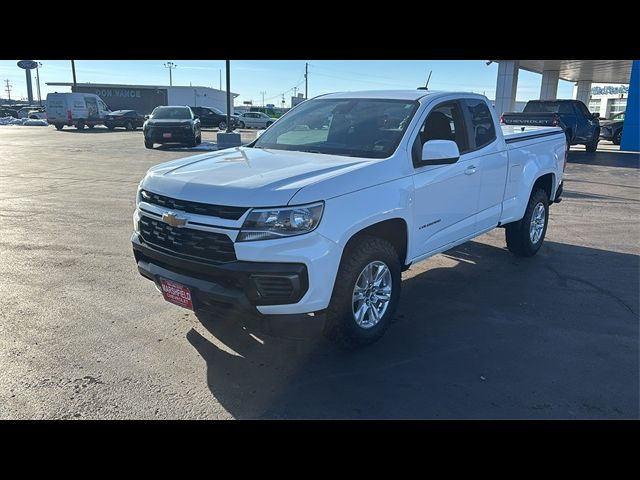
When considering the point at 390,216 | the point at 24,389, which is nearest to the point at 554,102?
the point at 390,216

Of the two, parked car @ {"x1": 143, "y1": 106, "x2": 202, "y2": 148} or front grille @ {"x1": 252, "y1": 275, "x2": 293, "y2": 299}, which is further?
parked car @ {"x1": 143, "y1": 106, "x2": 202, "y2": 148}

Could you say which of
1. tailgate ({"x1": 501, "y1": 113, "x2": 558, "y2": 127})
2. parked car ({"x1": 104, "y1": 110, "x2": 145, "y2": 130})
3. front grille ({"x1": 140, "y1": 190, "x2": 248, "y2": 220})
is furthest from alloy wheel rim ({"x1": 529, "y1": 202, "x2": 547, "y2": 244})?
parked car ({"x1": 104, "y1": 110, "x2": 145, "y2": 130})

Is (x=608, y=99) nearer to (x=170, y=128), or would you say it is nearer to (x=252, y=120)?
(x=252, y=120)

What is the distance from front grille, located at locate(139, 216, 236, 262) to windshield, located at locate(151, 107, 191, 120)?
17.9 m

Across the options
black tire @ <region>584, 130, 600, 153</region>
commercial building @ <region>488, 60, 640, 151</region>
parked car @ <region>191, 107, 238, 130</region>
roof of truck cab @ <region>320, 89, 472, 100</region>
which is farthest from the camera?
parked car @ <region>191, 107, 238, 130</region>

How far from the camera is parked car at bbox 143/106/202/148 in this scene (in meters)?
20.2

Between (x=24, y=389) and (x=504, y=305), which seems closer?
(x=24, y=389)

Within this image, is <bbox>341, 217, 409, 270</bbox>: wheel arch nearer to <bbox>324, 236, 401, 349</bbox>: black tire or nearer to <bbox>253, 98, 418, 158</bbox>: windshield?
<bbox>324, 236, 401, 349</bbox>: black tire

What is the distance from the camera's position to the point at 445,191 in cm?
466

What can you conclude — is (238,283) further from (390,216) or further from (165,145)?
(165,145)

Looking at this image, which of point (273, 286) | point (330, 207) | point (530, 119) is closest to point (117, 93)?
point (530, 119)

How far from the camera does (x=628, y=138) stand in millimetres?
22906

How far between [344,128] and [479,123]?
1.54 m
